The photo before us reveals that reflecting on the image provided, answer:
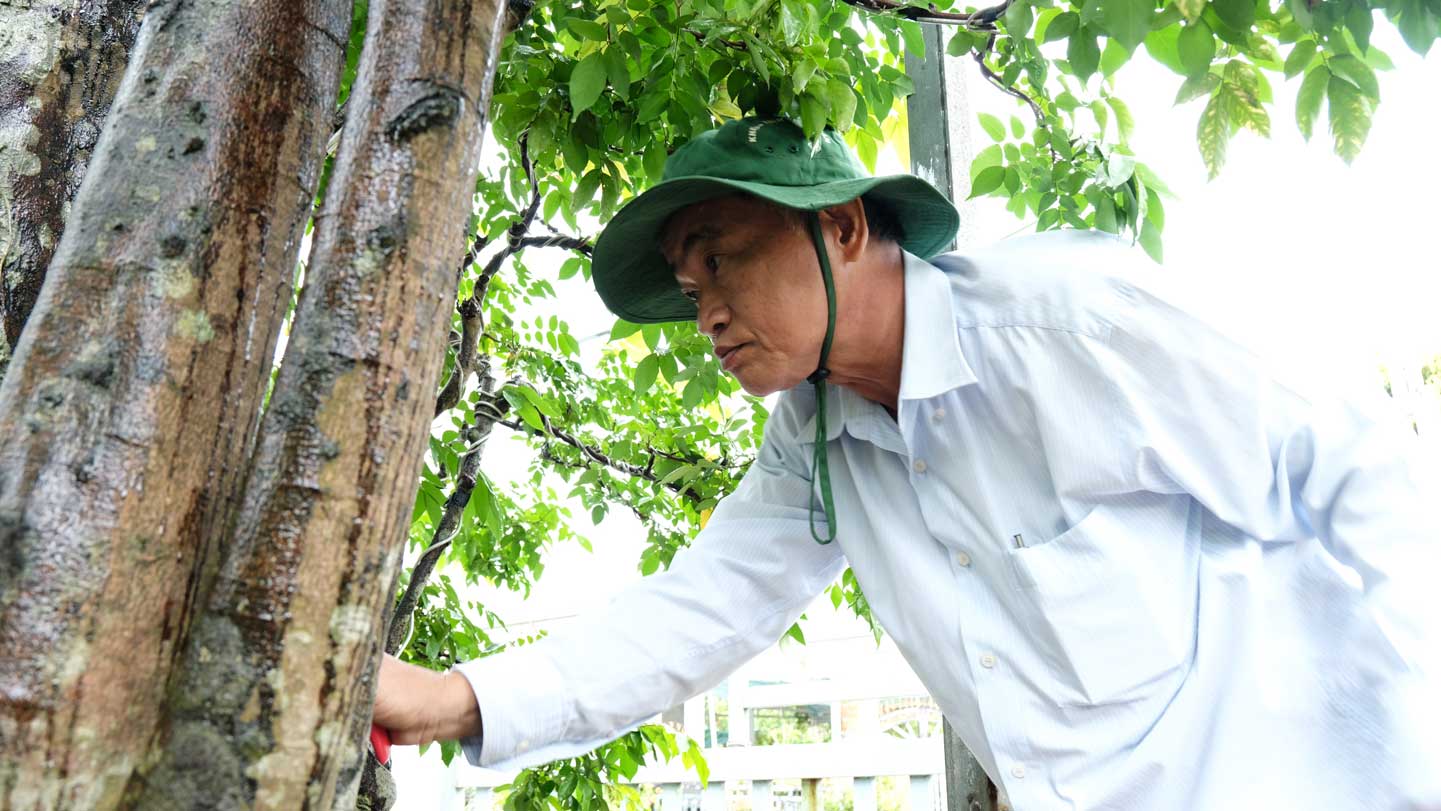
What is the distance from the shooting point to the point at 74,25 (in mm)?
1397

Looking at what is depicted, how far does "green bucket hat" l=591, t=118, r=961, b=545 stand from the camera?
174cm

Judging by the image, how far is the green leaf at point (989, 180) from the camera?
2.36 meters

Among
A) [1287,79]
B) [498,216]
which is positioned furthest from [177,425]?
[498,216]

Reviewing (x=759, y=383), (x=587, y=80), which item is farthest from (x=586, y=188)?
(x=759, y=383)

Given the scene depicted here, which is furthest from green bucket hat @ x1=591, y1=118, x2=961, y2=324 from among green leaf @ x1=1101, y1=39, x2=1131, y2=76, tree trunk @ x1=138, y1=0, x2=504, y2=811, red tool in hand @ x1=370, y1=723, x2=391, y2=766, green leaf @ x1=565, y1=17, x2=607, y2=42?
red tool in hand @ x1=370, y1=723, x2=391, y2=766

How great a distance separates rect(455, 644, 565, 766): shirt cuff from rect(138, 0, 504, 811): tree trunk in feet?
2.49

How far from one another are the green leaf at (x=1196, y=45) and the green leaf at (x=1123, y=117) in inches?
30.0

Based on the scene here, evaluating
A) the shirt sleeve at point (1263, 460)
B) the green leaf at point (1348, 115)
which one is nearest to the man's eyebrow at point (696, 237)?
the shirt sleeve at point (1263, 460)

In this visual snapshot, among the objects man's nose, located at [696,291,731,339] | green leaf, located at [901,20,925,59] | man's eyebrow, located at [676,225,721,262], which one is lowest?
man's nose, located at [696,291,731,339]

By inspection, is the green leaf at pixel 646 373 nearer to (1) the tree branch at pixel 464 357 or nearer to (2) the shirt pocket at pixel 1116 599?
(1) the tree branch at pixel 464 357

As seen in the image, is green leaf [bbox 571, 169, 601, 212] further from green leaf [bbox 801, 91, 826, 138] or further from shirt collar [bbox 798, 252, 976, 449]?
shirt collar [bbox 798, 252, 976, 449]

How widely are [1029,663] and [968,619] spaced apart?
0.12 m

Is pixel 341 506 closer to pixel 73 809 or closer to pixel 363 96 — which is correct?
pixel 73 809

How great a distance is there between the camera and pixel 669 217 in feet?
6.22
